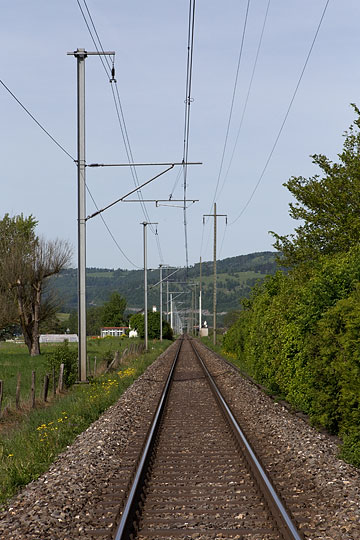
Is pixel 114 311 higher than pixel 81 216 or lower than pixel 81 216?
lower

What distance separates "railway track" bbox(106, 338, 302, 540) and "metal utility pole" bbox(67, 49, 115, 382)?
837cm

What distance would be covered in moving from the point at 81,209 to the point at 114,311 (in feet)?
508

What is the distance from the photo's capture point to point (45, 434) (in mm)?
12211

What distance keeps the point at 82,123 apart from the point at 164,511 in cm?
1764

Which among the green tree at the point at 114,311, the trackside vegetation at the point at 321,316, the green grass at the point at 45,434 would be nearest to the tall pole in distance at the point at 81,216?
the green grass at the point at 45,434

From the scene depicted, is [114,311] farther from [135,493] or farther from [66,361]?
[135,493]

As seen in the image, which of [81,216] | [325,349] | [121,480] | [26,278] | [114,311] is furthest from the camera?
[114,311]

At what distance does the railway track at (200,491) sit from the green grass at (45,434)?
5.18 ft

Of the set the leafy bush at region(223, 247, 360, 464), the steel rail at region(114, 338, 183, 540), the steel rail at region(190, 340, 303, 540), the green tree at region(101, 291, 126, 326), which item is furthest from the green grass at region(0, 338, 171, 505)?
the green tree at region(101, 291, 126, 326)

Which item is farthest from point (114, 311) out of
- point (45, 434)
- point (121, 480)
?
point (121, 480)

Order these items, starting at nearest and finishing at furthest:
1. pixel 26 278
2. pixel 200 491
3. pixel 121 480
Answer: pixel 200 491 < pixel 121 480 < pixel 26 278

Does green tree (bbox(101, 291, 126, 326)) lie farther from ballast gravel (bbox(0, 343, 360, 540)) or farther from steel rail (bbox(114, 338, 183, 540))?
steel rail (bbox(114, 338, 183, 540))

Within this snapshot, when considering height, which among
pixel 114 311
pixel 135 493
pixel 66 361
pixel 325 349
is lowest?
pixel 135 493

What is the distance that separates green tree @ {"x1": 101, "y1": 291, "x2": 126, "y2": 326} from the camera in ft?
574
